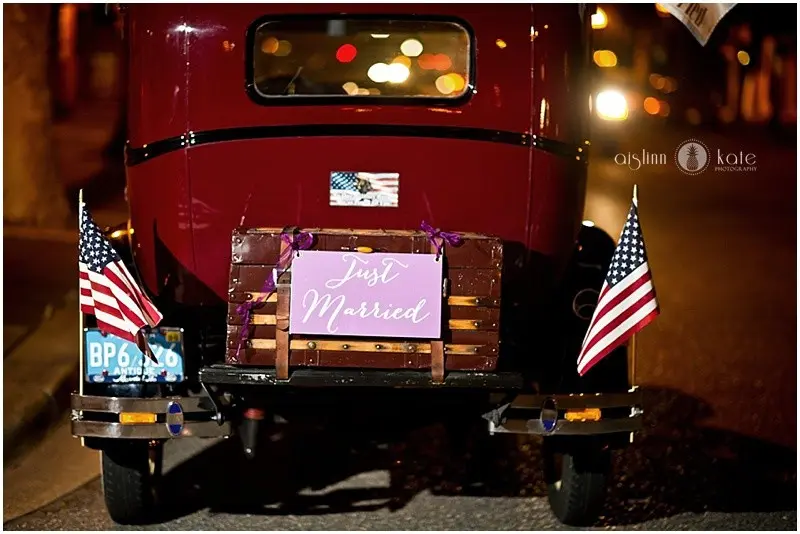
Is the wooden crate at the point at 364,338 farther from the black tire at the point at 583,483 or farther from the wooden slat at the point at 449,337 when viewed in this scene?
the black tire at the point at 583,483

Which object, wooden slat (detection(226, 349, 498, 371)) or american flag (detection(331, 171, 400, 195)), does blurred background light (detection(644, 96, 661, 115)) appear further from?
wooden slat (detection(226, 349, 498, 371))

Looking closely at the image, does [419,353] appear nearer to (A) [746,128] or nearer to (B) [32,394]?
(B) [32,394]

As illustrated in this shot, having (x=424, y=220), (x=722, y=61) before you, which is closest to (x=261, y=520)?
(x=424, y=220)

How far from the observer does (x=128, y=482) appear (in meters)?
5.54

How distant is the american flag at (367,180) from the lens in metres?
5.45

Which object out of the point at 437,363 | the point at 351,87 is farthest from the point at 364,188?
the point at 437,363

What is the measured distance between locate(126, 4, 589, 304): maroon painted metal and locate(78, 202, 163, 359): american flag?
462mm

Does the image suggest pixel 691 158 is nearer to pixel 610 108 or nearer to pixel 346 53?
pixel 346 53

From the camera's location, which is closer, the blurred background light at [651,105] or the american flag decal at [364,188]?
the american flag decal at [364,188]

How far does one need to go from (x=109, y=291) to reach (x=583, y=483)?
2425 millimetres

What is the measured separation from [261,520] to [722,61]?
2774cm

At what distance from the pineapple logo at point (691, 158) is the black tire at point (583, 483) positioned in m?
2.62

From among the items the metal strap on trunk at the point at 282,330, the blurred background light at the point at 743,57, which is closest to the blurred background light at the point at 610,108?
the blurred background light at the point at 743,57

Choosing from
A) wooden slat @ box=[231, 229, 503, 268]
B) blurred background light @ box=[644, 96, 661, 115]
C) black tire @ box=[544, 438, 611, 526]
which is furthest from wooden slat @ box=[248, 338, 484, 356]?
blurred background light @ box=[644, 96, 661, 115]
